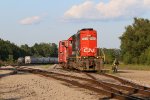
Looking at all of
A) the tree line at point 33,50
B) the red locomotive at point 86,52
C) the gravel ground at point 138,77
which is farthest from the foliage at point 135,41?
the tree line at point 33,50

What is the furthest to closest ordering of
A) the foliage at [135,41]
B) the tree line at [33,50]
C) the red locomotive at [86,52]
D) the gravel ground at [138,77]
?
the tree line at [33,50], the foliage at [135,41], the red locomotive at [86,52], the gravel ground at [138,77]

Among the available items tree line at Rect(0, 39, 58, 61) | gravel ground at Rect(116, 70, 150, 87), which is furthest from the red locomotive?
tree line at Rect(0, 39, 58, 61)

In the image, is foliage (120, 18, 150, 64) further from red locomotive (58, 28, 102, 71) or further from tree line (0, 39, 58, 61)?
tree line (0, 39, 58, 61)

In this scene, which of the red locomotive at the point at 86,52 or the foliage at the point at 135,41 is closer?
the red locomotive at the point at 86,52

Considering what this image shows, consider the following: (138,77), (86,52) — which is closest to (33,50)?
(86,52)

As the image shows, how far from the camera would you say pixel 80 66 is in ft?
106

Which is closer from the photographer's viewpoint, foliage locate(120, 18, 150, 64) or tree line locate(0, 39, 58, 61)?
foliage locate(120, 18, 150, 64)

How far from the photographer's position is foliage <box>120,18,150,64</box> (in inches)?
3236

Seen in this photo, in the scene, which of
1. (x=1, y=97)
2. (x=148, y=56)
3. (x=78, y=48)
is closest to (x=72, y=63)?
(x=78, y=48)

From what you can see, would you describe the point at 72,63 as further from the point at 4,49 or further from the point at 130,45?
the point at 4,49

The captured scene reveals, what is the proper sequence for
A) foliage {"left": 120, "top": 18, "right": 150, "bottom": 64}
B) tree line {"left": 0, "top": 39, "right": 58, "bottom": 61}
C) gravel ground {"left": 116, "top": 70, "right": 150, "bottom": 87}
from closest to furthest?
gravel ground {"left": 116, "top": 70, "right": 150, "bottom": 87}, foliage {"left": 120, "top": 18, "right": 150, "bottom": 64}, tree line {"left": 0, "top": 39, "right": 58, "bottom": 61}

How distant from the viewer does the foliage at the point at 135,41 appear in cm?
8219

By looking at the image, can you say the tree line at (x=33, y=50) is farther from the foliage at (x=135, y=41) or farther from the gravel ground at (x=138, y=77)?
the gravel ground at (x=138, y=77)

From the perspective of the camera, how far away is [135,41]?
84500 mm
